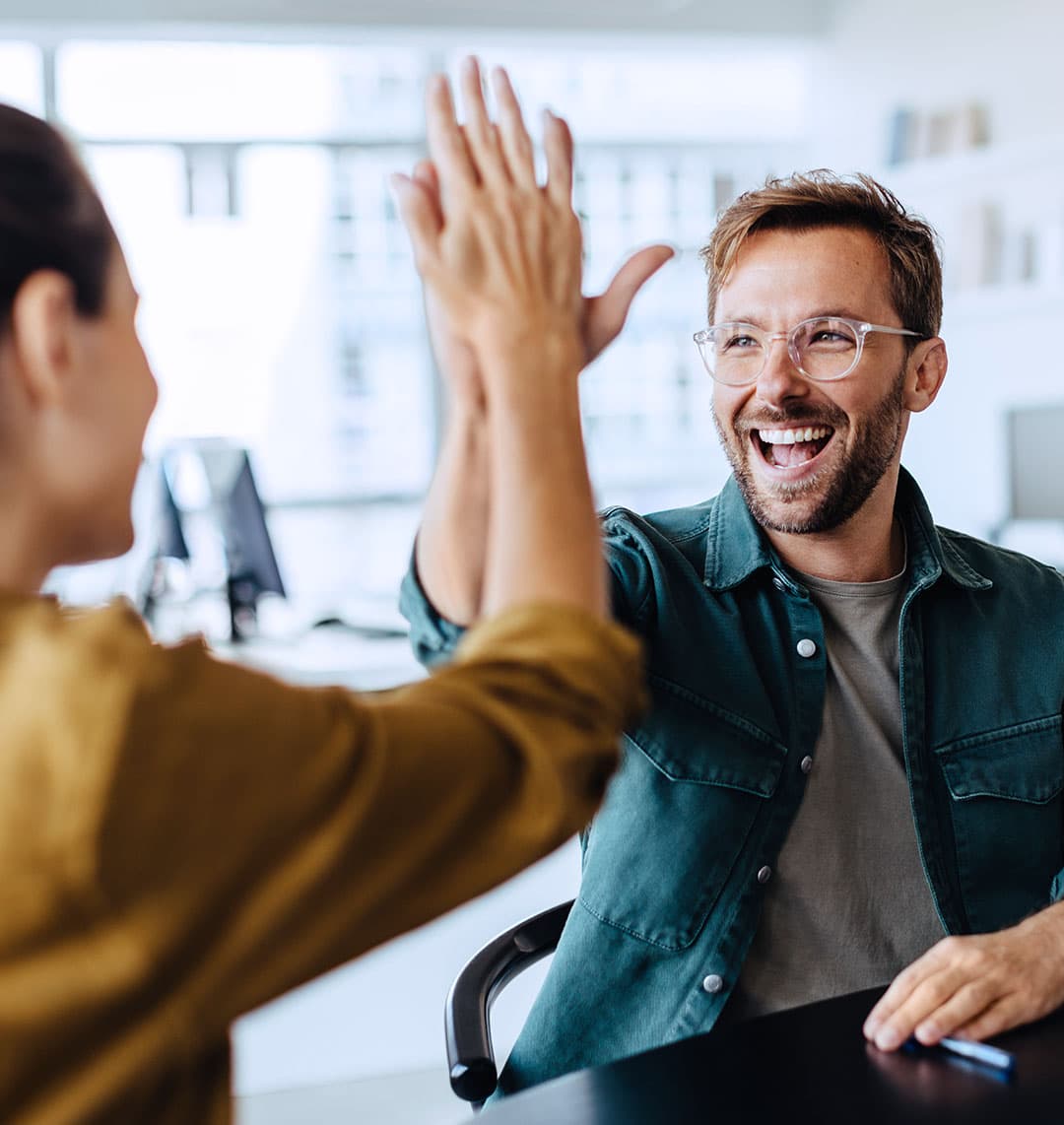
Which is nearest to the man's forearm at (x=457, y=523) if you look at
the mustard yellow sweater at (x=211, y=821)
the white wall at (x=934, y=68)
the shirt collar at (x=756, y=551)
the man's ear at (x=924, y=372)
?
the mustard yellow sweater at (x=211, y=821)

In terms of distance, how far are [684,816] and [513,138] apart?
866 millimetres

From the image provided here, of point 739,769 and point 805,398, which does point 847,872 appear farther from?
point 805,398

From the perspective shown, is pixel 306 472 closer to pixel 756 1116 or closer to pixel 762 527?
pixel 762 527

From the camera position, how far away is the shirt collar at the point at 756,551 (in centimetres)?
156

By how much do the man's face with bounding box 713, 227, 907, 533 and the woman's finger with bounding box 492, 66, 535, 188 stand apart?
35.6 inches

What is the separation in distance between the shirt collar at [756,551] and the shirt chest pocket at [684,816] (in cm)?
18

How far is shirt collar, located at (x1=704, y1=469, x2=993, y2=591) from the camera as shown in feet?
5.10

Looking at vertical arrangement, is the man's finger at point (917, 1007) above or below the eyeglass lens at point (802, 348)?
below

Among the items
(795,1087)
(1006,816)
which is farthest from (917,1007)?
(1006,816)

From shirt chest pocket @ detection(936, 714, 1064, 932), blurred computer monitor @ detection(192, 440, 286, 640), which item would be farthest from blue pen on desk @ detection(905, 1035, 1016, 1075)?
blurred computer monitor @ detection(192, 440, 286, 640)

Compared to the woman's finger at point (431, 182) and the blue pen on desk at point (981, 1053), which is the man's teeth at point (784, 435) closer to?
the blue pen on desk at point (981, 1053)

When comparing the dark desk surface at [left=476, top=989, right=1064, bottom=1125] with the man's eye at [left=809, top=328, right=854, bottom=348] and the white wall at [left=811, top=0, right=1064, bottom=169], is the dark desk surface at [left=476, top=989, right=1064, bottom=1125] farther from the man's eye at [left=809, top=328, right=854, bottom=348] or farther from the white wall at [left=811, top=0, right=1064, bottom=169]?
the white wall at [left=811, top=0, right=1064, bottom=169]

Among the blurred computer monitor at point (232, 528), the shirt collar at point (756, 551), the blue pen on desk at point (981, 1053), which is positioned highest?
the shirt collar at point (756, 551)

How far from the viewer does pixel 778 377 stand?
63.2 inches
